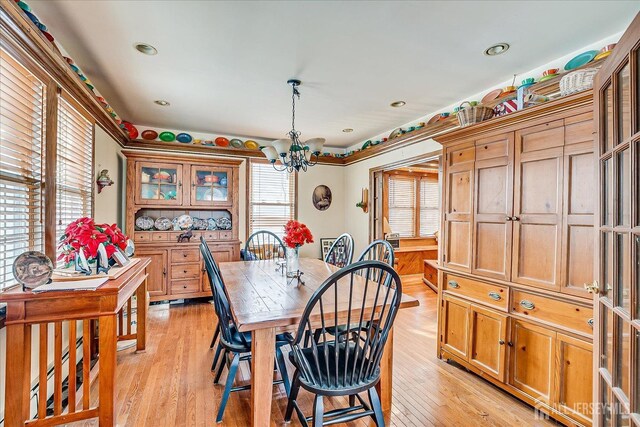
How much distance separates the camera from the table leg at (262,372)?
165 centimetres

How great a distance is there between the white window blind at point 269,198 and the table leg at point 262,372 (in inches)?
149

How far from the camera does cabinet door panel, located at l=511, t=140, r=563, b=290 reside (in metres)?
2.00

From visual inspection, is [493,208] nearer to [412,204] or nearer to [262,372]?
[262,372]

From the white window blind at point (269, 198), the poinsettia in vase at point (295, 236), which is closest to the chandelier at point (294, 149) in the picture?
the poinsettia in vase at point (295, 236)

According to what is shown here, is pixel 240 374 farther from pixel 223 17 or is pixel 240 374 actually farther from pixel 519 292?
pixel 223 17

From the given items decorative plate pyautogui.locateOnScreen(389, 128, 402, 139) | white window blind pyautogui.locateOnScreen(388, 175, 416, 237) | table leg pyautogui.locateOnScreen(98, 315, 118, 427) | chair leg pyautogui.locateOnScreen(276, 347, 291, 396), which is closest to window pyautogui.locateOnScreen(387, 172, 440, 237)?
white window blind pyautogui.locateOnScreen(388, 175, 416, 237)

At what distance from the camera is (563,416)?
1.93 m

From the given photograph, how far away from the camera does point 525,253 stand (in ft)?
7.18

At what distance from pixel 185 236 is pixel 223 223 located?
602mm

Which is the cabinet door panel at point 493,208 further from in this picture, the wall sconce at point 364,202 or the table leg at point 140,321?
the table leg at point 140,321

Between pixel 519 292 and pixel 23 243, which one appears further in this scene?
pixel 519 292

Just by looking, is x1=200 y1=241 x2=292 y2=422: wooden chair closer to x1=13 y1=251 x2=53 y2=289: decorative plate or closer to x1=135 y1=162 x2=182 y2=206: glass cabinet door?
x1=13 y1=251 x2=53 y2=289: decorative plate

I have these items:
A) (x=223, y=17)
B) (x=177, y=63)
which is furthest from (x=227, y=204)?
(x=223, y=17)

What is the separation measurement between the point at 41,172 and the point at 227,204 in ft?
8.98
